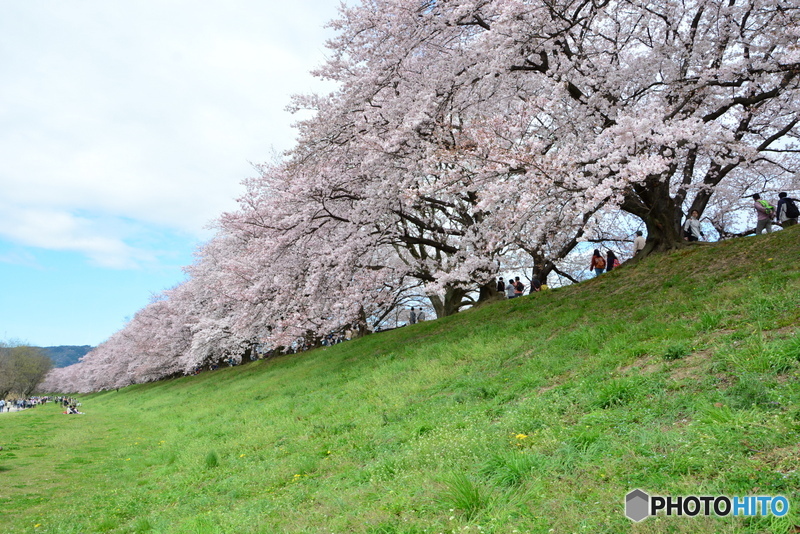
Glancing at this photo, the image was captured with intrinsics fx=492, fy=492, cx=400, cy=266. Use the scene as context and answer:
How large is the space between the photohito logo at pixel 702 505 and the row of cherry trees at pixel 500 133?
23.2 ft

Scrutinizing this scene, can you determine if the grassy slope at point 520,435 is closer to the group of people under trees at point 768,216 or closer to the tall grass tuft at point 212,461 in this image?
the tall grass tuft at point 212,461

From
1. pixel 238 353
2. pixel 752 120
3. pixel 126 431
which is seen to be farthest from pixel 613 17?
pixel 238 353

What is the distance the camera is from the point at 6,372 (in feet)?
281

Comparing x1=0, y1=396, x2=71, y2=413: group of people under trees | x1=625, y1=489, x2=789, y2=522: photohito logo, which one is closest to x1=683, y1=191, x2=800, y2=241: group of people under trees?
x1=625, y1=489, x2=789, y2=522: photohito logo

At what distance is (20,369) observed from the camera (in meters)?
89.7

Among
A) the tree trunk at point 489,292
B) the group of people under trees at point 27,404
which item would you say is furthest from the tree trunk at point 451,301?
the group of people under trees at point 27,404

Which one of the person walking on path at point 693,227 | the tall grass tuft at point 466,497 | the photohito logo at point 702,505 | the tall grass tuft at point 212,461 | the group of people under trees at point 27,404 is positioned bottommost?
the group of people under trees at point 27,404

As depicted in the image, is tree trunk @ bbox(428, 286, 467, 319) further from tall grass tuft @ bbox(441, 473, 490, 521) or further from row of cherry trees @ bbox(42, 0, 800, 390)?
tall grass tuft @ bbox(441, 473, 490, 521)

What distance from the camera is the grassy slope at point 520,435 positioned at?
175 inches

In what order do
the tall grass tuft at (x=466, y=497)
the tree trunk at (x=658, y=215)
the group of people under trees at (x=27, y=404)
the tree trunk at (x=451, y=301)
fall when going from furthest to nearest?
the group of people under trees at (x=27, y=404)
the tree trunk at (x=451, y=301)
the tree trunk at (x=658, y=215)
the tall grass tuft at (x=466, y=497)

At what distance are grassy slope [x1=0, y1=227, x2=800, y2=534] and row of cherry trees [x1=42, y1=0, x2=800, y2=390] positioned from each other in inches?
101

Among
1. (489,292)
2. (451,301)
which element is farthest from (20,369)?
(489,292)

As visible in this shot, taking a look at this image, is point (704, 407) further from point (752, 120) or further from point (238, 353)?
point (238, 353)

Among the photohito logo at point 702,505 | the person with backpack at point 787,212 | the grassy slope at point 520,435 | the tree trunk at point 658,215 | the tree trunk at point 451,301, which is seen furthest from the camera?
the tree trunk at point 451,301
